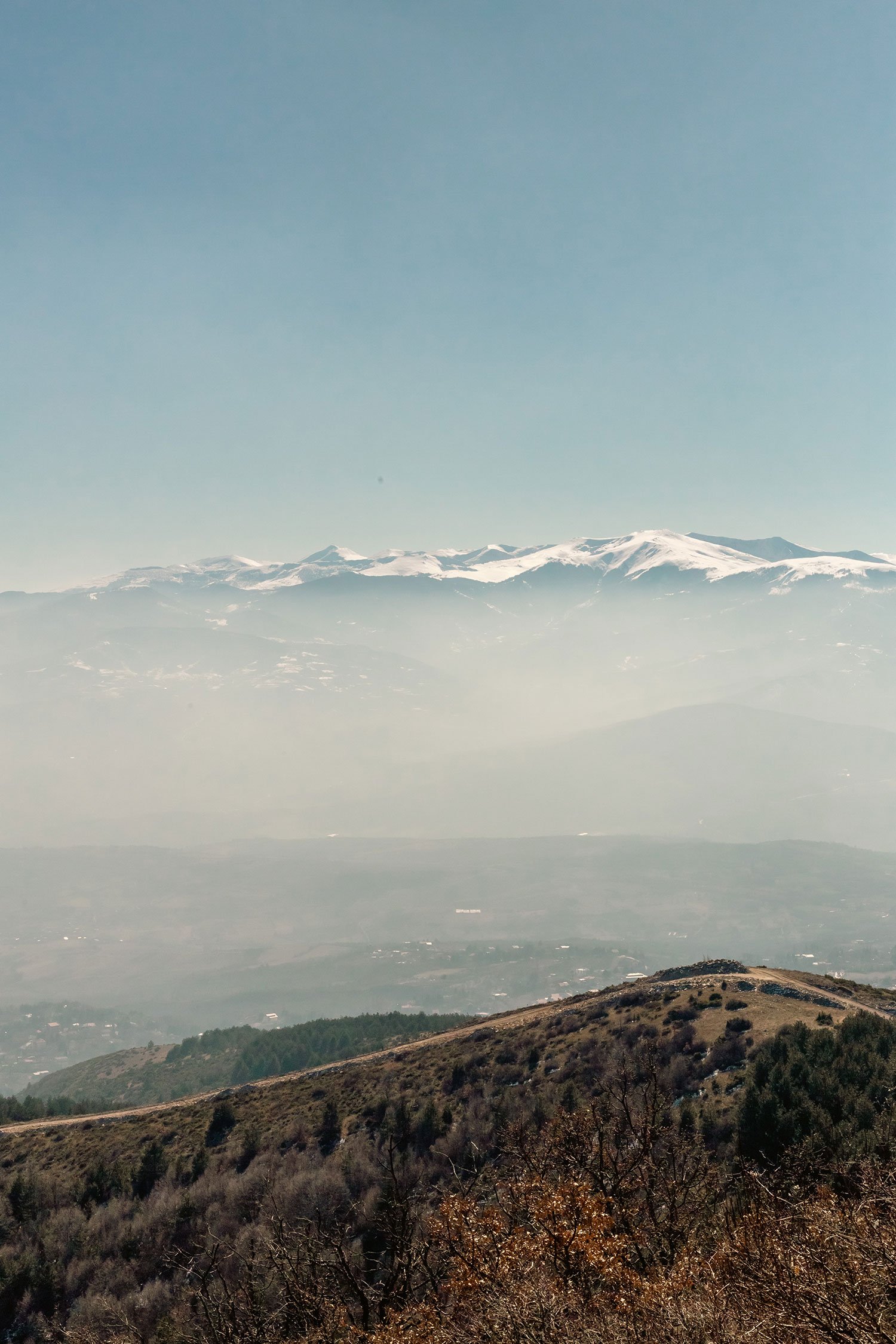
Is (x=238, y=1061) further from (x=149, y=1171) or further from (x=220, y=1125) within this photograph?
(x=149, y=1171)

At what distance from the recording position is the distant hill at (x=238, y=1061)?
160m

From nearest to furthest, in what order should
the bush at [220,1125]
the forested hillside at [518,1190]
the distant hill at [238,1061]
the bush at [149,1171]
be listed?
the forested hillside at [518,1190] < the bush at [149,1171] < the bush at [220,1125] < the distant hill at [238,1061]

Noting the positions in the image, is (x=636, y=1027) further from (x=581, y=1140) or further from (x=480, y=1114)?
(x=581, y=1140)

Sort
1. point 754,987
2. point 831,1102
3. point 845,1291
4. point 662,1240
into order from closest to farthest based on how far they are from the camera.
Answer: point 845,1291 → point 662,1240 → point 831,1102 → point 754,987

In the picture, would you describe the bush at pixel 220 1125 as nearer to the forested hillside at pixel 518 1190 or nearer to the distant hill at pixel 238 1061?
the forested hillside at pixel 518 1190

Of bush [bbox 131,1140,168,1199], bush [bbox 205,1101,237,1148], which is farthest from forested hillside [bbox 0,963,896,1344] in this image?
bush [bbox 205,1101,237,1148]

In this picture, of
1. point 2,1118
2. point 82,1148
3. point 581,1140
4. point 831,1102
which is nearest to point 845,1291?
point 581,1140

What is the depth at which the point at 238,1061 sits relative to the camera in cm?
17088

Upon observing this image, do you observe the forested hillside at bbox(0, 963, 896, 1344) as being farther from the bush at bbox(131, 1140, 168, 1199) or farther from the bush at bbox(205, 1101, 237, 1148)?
the bush at bbox(205, 1101, 237, 1148)

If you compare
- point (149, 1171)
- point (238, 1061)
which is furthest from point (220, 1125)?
point (238, 1061)

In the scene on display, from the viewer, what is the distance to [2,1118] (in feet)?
280

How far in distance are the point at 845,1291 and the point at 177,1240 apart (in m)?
45.1

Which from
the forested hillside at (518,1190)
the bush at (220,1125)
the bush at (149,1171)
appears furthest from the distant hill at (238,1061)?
the bush at (149,1171)

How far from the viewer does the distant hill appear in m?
160
